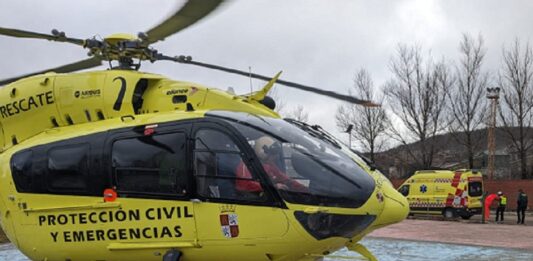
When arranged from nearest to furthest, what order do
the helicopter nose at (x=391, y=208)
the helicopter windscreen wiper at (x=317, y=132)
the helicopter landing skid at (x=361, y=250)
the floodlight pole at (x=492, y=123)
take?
the helicopter nose at (x=391, y=208) < the helicopter landing skid at (x=361, y=250) < the helicopter windscreen wiper at (x=317, y=132) < the floodlight pole at (x=492, y=123)

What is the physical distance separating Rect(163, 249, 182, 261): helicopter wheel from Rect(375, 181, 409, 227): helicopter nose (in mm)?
2091

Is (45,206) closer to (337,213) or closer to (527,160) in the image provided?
(337,213)

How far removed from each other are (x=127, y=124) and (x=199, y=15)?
158 centimetres

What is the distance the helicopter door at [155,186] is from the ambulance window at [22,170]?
4.18 feet

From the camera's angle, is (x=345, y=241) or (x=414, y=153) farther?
(x=414, y=153)

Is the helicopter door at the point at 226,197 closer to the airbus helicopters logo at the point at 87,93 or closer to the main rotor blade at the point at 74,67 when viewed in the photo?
the airbus helicopters logo at the point at 87,93

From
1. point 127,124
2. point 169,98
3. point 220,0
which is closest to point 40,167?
point 127,124

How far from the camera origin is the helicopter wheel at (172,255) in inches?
222

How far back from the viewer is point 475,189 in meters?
23.8

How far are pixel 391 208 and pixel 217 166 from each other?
6.18ft

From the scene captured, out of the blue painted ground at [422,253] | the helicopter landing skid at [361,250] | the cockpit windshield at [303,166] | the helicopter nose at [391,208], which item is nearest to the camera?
the cockpit windshield at [303,166]

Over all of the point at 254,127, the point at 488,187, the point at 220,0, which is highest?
the point at 220,0

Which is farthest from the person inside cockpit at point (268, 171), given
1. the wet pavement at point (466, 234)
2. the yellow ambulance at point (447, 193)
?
the yellow ambulance at point (447, 193)

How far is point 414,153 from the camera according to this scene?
147 ft
